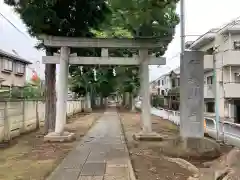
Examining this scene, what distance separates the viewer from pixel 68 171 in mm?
6902

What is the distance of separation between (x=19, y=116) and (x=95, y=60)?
436 centimetres

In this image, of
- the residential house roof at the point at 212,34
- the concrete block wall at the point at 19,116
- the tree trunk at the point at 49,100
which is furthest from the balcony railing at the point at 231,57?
the tree trunk at the point at 49,100

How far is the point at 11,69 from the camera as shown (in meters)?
28.4

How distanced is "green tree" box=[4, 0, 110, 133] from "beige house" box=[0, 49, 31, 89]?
13.1m

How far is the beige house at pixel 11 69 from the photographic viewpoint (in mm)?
26406

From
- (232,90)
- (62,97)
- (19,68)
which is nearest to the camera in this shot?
(62,97)

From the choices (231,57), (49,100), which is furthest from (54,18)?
(231,57)

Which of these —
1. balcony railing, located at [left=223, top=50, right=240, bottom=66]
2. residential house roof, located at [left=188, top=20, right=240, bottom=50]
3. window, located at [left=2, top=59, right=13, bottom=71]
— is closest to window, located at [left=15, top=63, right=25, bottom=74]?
window, located at [left=2, top=59, right=13, bottom=71]

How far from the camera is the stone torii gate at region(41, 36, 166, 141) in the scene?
12102mm

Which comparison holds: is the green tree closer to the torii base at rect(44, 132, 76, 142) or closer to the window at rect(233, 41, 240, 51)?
the torii base at rect(44, 132, 76, 142)

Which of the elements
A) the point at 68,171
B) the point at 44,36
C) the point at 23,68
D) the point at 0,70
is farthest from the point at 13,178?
the point at 23,68

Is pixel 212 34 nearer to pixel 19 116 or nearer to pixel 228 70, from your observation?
pixel 228 70

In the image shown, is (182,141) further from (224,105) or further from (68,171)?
(224,105)

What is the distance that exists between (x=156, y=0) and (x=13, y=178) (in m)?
4.94
